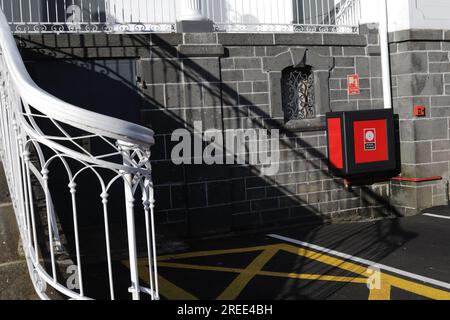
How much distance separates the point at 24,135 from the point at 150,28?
508 centimetres

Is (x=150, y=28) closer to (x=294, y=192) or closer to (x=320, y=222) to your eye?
(x=294, y=192)

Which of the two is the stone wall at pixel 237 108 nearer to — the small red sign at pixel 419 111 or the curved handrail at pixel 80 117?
the small red sign at pixel 419 111

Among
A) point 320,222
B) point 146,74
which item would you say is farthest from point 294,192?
point 146,74

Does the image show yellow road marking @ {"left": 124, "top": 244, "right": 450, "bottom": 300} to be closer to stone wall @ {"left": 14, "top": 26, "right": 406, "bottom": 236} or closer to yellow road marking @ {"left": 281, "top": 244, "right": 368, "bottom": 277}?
yellow road marking @ {"left": 281, "top": 244, "right": 368, "bottom": 277}

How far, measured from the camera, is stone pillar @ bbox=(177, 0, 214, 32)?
747cm

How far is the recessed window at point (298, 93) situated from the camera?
326 inches

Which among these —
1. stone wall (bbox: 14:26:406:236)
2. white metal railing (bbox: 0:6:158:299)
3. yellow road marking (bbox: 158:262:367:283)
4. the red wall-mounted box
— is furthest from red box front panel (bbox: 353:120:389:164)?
white metal railing (bbox: 0:6:158:299)

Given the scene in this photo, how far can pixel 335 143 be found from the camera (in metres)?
8.29

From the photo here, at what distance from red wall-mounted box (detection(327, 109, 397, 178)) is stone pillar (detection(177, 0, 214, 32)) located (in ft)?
8.17

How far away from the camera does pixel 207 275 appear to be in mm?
5770

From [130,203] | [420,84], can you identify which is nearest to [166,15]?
[420,84]

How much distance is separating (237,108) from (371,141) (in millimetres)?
2359

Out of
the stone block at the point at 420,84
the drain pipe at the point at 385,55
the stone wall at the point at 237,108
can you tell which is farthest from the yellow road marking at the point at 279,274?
the stone block at the point at 420,84

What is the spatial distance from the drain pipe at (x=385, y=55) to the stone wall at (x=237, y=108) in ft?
0.41
